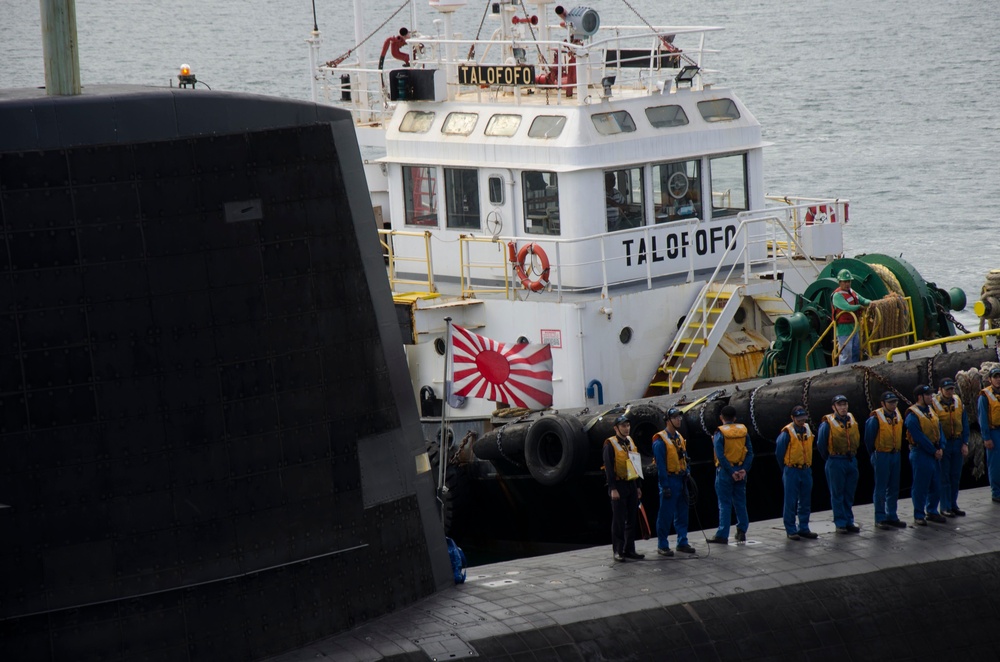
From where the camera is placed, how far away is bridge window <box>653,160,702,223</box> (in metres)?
21.2

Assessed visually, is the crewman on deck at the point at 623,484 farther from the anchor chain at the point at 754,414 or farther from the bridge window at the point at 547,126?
the bridge window at the point at 547,126

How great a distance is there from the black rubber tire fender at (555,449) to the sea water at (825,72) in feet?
71.8

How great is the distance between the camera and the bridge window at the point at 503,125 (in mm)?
20938

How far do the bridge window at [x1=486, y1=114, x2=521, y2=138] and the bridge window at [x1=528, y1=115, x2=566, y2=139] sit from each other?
0.28 m

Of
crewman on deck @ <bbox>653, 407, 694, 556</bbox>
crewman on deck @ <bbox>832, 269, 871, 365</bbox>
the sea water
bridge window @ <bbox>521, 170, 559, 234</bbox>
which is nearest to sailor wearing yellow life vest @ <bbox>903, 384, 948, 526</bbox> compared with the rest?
crewman on deck @ <bbox>653, 407, 694, 556</bbox>

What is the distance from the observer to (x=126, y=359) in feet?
34.1

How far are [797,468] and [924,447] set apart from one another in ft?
4.92

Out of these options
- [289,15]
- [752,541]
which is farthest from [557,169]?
[289,15]

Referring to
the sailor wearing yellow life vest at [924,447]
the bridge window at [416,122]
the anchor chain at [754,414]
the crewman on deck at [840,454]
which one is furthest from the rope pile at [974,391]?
the bridge window at [416,122]

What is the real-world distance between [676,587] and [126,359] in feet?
18.7

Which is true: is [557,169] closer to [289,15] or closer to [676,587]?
[676,587]

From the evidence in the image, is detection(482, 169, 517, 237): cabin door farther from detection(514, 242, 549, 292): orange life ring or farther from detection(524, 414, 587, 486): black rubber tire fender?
detection(524, 414, 587, 486): black rubber tire fender

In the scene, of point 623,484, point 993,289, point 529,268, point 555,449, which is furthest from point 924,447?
point 529,268

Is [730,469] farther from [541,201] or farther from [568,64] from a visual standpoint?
[568,64]
